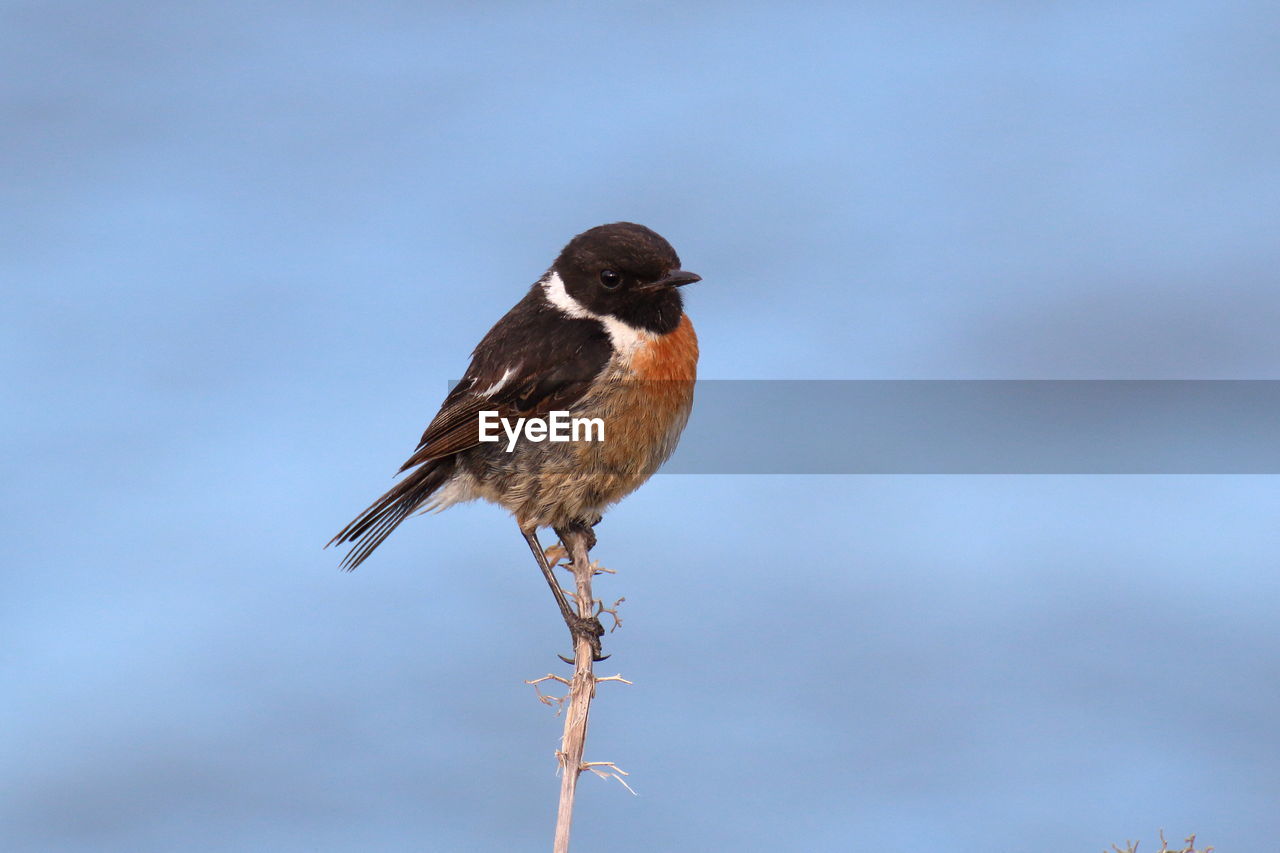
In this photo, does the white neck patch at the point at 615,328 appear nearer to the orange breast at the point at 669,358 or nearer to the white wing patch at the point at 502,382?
the orange breast at the point at 669,358

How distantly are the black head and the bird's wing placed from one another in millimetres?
122

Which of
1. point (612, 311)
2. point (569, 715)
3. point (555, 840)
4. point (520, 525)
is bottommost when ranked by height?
point (555, 840)

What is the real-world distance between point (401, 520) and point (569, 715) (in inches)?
66.0

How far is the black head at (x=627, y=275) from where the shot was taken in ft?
16.9

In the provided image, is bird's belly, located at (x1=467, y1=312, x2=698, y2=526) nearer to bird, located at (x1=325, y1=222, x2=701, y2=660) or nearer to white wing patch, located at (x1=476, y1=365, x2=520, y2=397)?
bird, located at (x1=325, y1=222, x2=701, y2=660)

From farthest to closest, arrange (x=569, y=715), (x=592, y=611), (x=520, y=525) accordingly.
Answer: (x=520, y=525)
(x=592, y=611)
(x=569, y=715)

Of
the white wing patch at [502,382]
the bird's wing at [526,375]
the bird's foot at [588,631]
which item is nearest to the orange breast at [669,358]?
the bird's wing at [526,375]

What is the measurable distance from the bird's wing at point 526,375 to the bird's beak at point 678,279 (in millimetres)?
378

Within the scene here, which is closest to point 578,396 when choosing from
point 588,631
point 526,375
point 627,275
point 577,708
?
point 526,375

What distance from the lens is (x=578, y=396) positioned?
524 cm

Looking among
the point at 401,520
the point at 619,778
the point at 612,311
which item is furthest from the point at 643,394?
the point at 619,778

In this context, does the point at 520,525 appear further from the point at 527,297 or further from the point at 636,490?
the point at 527,297

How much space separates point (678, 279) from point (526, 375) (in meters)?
0.76

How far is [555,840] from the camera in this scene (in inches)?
148
